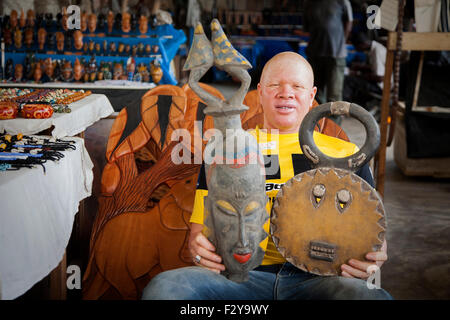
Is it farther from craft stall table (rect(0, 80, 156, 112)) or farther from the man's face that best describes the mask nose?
craft stall table (rect(0, 80, 156, 112))

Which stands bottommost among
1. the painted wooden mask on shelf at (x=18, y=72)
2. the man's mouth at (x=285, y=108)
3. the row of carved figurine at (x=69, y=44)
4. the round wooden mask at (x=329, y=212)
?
the round wooden mask at (x=329, y=212)

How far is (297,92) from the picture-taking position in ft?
5.98

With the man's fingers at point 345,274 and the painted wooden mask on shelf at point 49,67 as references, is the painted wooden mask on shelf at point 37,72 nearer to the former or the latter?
the painted wooden mask on shelf at point 49,67

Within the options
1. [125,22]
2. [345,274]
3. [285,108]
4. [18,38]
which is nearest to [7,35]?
[18,38]

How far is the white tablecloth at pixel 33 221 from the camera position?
1657 millimetres

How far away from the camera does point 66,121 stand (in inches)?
105

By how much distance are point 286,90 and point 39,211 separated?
1065 millimetres

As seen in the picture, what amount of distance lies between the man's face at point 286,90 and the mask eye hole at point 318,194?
0.49 metres

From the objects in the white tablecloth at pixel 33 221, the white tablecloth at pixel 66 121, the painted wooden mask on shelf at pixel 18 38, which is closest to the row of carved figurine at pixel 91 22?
the painted wooden mask on shelf at pixel 18 38

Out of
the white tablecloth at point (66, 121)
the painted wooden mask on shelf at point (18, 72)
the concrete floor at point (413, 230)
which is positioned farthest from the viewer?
the painted wooden mask on shelf at point (18, 72)

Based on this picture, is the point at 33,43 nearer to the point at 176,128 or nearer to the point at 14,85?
the point at 14,85

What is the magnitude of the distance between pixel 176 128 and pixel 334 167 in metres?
1.28

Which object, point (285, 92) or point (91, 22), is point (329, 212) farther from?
point (91, 22)

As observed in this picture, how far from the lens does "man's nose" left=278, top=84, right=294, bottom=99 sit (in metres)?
1.80
